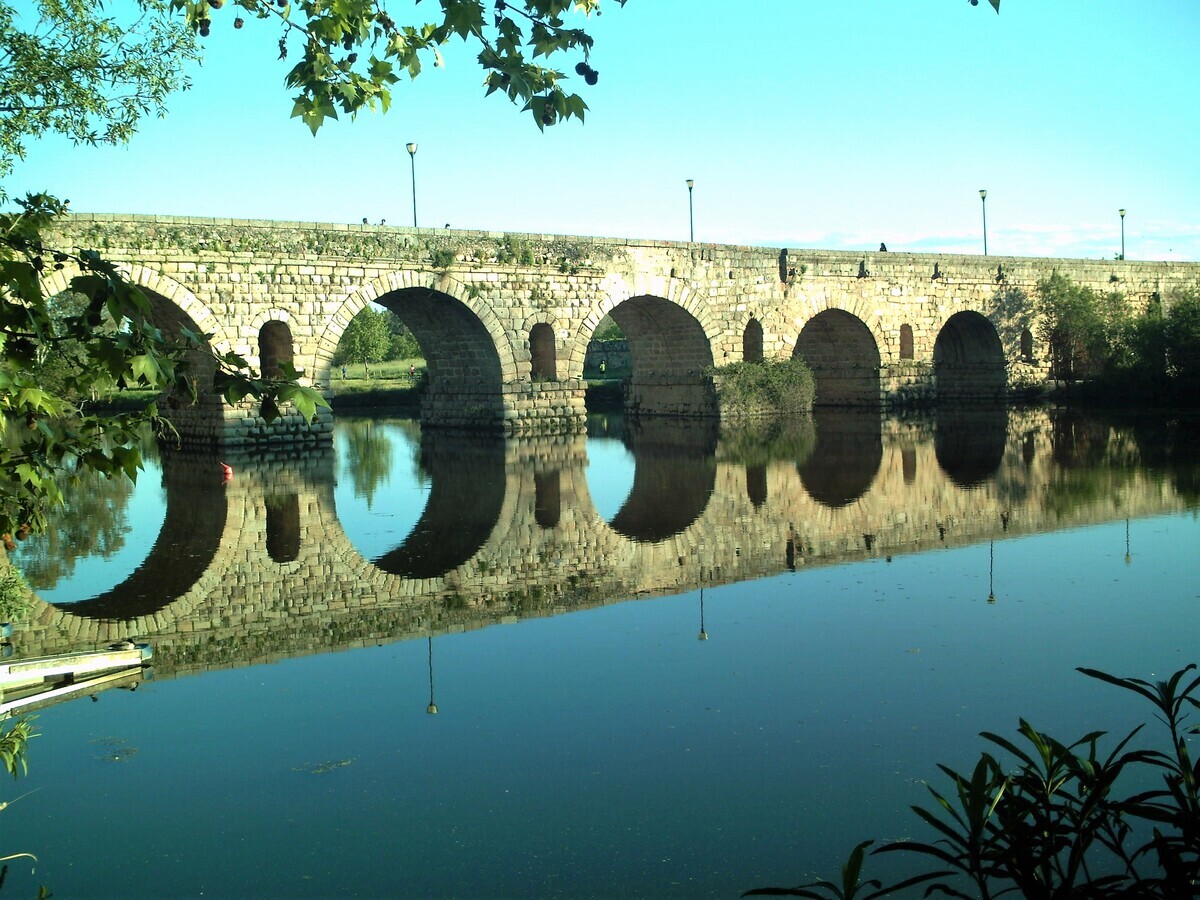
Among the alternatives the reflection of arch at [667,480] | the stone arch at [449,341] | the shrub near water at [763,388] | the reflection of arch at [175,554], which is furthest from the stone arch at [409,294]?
the shrub near water at [763,388]

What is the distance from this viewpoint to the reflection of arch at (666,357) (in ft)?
88.8

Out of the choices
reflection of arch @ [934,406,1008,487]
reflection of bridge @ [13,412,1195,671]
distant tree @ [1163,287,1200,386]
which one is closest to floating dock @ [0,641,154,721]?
reflection of bridge @ [13,412,1195,671]

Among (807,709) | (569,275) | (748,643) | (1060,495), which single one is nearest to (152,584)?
(748,643)

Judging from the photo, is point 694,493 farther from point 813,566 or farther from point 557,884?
point 557,884

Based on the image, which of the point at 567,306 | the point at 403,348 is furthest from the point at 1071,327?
the point at 403,348

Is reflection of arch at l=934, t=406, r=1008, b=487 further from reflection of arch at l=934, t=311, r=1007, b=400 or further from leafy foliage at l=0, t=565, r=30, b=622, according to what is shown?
leafy foliage at l=0, t=565, r=30, b=622

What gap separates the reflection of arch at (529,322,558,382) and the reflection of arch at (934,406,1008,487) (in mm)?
7644

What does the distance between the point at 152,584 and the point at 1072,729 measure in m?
6.96

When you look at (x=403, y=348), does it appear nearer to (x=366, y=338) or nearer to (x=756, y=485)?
(x=366, y=338)

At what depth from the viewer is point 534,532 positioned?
11914 millimetres

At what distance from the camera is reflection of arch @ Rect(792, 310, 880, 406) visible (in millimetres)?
29891

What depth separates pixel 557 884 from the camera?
162 inches

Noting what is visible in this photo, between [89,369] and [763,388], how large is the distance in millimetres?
25012

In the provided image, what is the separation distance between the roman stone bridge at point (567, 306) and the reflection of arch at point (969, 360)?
0.17 ft
